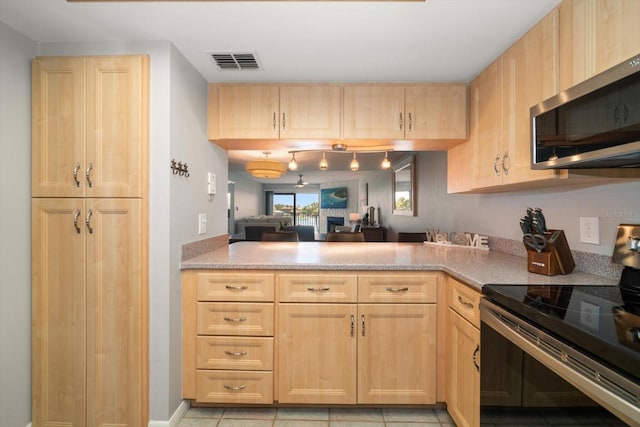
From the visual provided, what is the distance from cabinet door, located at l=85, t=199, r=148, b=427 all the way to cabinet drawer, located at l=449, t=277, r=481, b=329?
1683 mm

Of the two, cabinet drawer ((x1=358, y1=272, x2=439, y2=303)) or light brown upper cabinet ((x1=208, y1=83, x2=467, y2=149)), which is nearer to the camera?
cabinet drawer ((x1=358, y1=272, x2=439, y2=303))

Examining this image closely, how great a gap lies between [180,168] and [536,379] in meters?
1.91

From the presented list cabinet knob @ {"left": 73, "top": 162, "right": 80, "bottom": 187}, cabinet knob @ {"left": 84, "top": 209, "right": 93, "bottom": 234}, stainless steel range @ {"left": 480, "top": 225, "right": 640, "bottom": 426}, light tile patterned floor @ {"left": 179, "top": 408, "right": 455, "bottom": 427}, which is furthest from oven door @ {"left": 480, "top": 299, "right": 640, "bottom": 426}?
cabinet knob @ {"left": 73, "top": 162, "right": 80, "bottom": 187}

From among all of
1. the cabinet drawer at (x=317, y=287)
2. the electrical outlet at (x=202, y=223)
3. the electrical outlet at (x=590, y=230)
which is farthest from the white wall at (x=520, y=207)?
the electrical outlet at (x=202, y=223)

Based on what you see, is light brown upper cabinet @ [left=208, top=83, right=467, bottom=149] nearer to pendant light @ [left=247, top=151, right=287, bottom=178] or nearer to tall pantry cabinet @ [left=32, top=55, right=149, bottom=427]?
tall pantry cabinet @ [left=32, top=55, right=149, bottom=427]

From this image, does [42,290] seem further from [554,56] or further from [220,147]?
[554,56]

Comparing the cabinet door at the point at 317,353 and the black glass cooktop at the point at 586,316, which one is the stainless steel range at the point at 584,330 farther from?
the cabinet door at the point at 317,353

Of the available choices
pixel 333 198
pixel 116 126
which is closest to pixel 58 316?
pixel 116 126

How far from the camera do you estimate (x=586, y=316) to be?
978 mm

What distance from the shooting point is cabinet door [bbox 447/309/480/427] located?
4.75 feet

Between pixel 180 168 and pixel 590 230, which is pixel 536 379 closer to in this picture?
pixel 590 230

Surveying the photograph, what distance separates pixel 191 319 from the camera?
1.83 meters

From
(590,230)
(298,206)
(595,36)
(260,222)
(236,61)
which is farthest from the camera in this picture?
(298,206)

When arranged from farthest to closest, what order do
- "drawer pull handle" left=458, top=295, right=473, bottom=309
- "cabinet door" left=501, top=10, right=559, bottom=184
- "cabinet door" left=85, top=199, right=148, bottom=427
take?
"cabinet door" left=85, top=199, right=148, bottom=427 → "drawer pull handle" left=458, top=295, right=473, bottom=309 → "cabinet door" left=501, top=10, right=559, bottom=184
